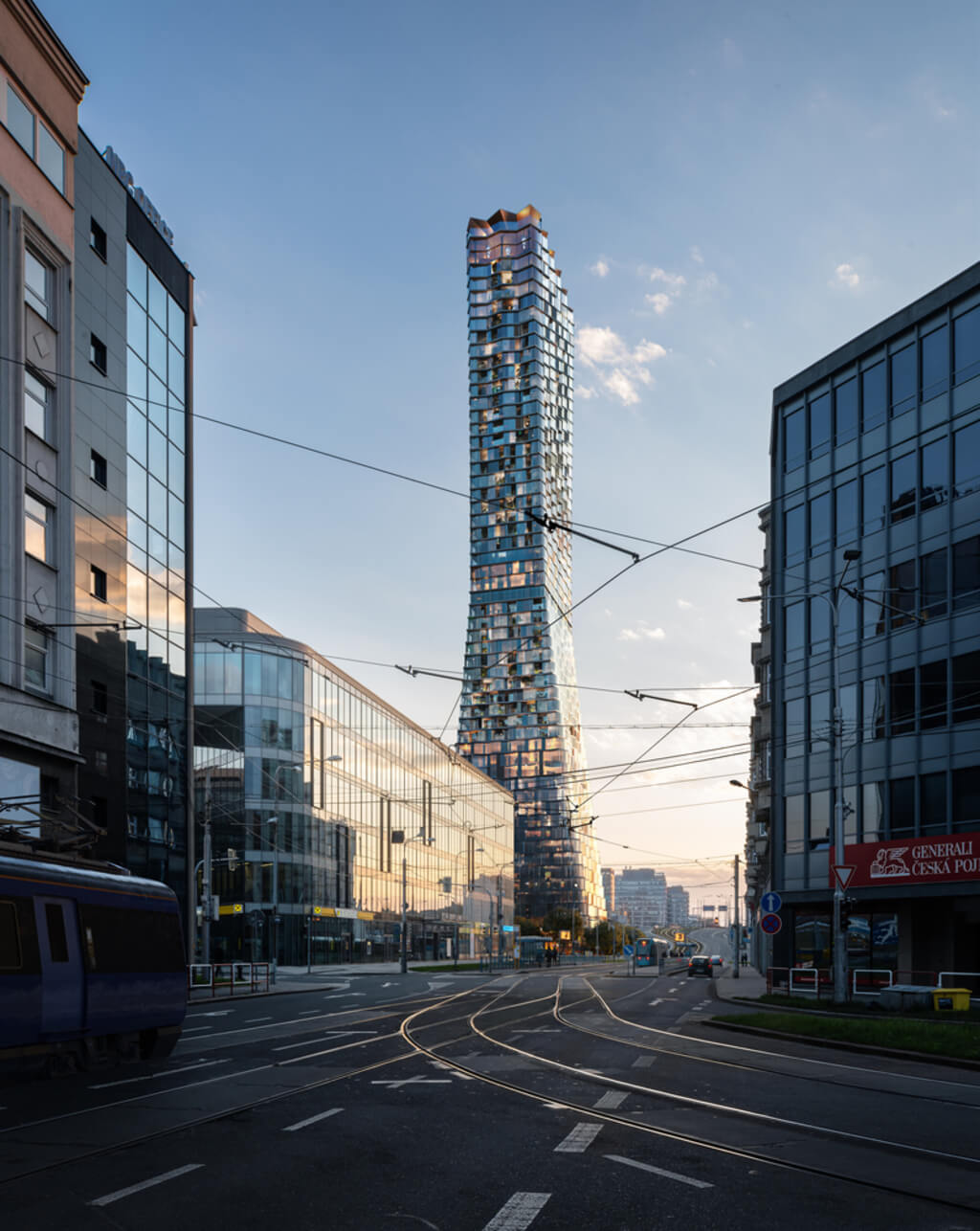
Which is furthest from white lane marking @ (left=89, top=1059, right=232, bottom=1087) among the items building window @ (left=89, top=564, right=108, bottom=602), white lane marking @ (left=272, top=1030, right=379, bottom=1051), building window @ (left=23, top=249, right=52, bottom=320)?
building window @ (left=23, top=249, right=52, bottom=320)

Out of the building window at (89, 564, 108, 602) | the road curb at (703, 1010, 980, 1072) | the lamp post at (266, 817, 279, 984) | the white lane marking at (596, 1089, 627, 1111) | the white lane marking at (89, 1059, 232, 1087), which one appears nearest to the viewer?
the white lane marking at (596, 1089, 627, 1111)

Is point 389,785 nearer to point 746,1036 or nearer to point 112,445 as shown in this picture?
point 112,445

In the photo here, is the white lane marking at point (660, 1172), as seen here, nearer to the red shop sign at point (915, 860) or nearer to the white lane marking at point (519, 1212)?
the white lane marking at point (519, 1212)

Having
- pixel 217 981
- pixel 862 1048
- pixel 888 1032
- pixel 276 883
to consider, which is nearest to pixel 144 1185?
pixel 862 1048

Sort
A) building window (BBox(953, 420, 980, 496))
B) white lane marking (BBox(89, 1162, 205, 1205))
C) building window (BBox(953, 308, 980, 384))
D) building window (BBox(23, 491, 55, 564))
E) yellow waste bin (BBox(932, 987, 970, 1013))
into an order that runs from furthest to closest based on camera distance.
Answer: building window (BBox(953, 308, 980, 384)) < building window (BBox(953, 420, 980, 496)) < building window (BBox(23, 491, 55, 564)) < yellow waste bin (BBox(932, 987, 970, 1013)) < white lane marking (BBox(89, 1162, 205, 1205))

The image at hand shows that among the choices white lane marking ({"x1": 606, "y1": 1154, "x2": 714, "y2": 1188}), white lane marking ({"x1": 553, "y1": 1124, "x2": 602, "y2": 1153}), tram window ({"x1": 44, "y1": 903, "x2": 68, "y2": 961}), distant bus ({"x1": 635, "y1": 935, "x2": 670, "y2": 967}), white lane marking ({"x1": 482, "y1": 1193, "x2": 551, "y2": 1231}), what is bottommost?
distant bus ({"x1": 635, "y1": 935, "x2": 670, "y2": 967})

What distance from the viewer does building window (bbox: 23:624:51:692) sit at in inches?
1235

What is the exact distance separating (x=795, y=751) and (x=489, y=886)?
296ft

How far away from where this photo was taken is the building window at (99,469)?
37094 millimetres

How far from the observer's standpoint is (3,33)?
101 ft

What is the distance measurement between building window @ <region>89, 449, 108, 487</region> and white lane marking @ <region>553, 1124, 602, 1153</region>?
29297 millimetres

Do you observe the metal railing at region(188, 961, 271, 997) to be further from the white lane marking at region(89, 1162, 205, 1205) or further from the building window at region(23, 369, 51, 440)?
the white lane marking at region(89, 1162, 205, 1205)

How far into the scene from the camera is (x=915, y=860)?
38250mm

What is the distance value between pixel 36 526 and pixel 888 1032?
24.1m
